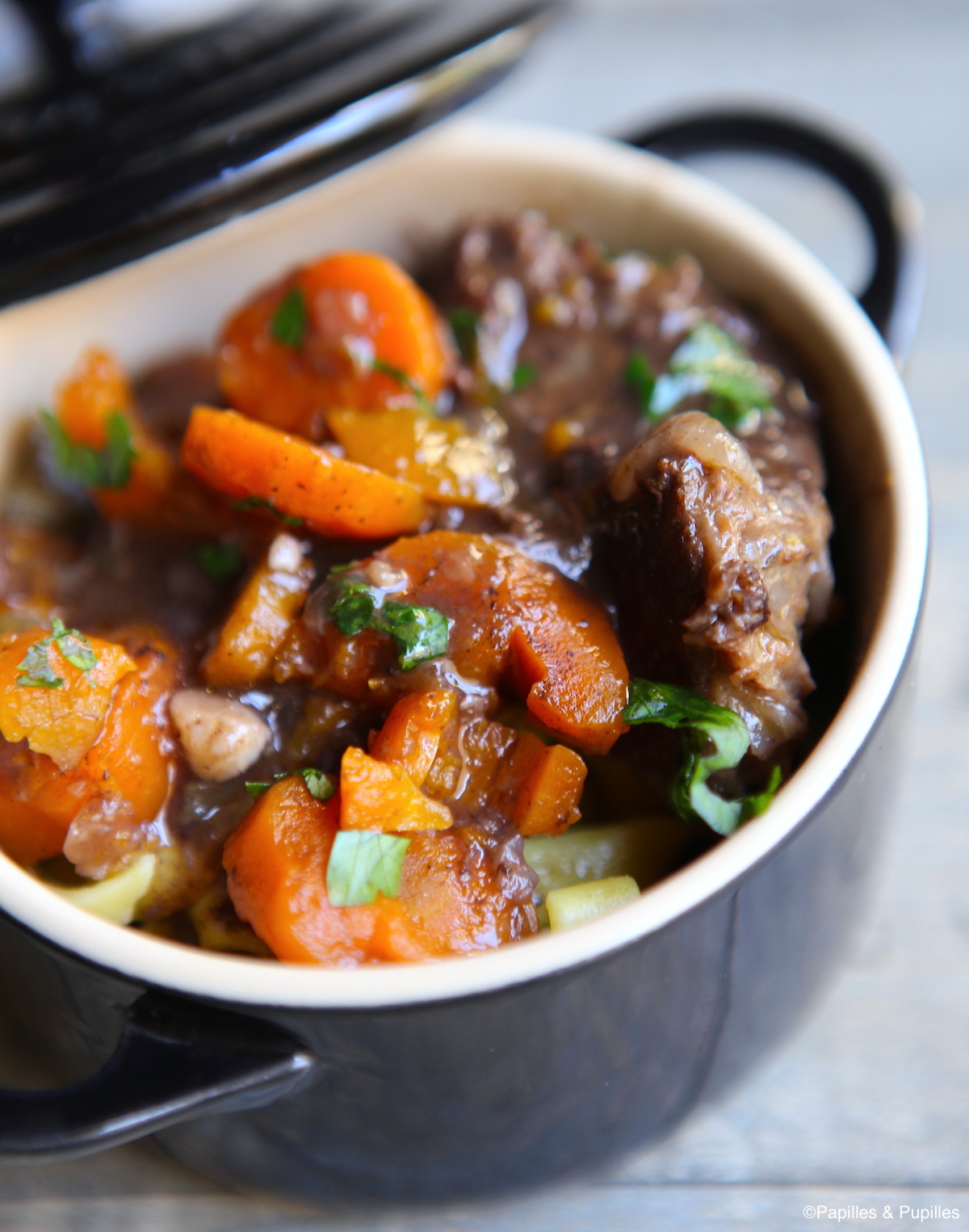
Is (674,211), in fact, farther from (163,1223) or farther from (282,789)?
(163,1223)

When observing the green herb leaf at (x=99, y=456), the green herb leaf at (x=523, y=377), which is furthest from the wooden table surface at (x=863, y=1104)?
the green herb leaf at (x=99, y=456)

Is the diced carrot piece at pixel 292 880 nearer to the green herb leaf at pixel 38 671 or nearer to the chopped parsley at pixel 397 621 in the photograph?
the chopped parsley at pixel 397 621

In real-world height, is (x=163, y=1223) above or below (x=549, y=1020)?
below

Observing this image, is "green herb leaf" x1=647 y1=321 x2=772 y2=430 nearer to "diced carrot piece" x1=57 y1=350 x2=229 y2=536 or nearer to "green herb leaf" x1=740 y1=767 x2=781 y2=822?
"green herb leaf" x1=740 y1=767 x2=781 y2=822

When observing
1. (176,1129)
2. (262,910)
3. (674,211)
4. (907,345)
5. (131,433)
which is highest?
(674,211)

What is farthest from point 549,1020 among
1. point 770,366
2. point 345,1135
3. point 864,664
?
point 770,366

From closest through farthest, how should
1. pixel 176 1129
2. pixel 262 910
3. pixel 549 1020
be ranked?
pixel 549 1020 < pixel 262 910 < pixel 176 1129
